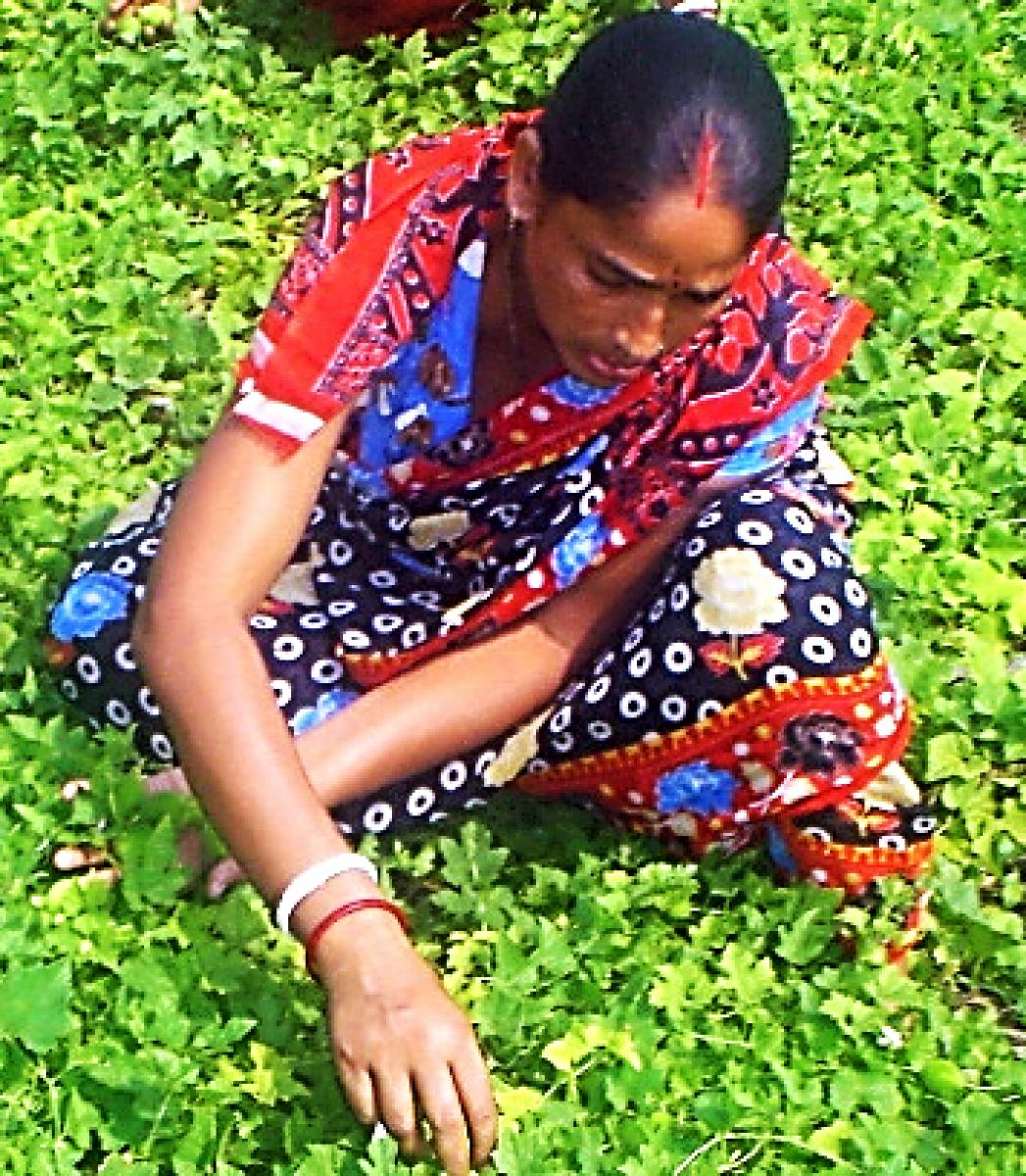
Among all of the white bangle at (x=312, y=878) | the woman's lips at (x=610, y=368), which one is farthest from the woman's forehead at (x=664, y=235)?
the white bangle at (x=312, y=878)

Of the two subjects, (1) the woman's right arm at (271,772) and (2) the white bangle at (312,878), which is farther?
(2) the white bangle at (312,878)

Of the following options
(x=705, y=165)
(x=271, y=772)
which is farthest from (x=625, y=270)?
(x=271, y=772)

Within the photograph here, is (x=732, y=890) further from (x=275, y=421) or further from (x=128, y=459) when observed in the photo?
(x=128, y=459)

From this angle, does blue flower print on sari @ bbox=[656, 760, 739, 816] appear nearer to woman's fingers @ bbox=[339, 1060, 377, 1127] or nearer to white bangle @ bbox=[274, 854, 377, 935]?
white bangle @ bbox=[274, 854, 377, 935]

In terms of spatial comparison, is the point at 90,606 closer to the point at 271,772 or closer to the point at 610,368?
the point at 271,772

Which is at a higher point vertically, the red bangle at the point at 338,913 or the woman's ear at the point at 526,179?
the woman's ear at the point at 526,179

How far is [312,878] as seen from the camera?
2213mm

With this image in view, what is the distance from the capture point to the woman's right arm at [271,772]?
82.9 inches

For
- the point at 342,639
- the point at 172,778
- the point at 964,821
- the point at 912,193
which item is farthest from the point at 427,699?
the point at 912,193

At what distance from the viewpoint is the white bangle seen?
221 cm

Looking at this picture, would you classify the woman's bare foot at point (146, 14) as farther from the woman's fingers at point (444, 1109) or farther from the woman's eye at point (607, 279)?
the woman's fingers at point (444, 1109)

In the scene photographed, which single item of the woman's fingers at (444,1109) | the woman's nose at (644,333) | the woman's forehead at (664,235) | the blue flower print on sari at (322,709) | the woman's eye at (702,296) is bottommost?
the woman's fingers at (444,1109)

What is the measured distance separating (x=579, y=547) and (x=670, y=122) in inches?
27.1

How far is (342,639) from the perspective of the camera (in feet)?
9.50
